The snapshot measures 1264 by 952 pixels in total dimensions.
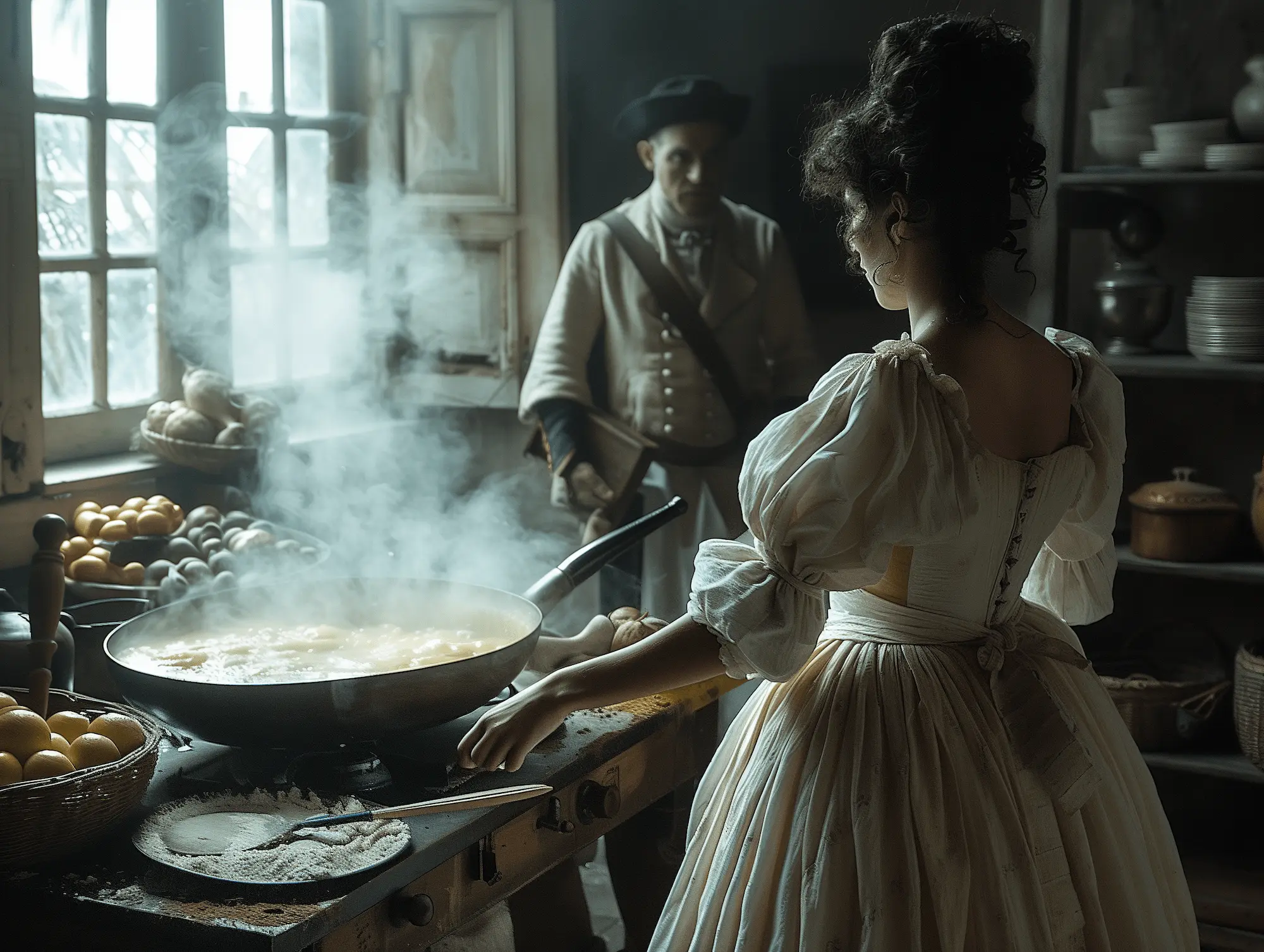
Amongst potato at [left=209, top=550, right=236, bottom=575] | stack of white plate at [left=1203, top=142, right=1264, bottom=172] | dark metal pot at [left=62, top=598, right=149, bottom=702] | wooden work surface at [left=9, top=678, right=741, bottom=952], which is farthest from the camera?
stack of white plate at [left=1203, top=142, right=1264, bottom=172]

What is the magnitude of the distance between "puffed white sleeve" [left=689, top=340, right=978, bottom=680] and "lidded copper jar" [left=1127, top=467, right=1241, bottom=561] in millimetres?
1999

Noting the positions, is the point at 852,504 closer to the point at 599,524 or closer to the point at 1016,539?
the point at 1016,539

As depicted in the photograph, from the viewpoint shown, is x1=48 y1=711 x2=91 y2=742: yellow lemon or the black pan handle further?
the black pan handle

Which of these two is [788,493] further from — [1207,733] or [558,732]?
[1207,733]

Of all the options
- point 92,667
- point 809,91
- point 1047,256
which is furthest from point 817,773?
point 809,91

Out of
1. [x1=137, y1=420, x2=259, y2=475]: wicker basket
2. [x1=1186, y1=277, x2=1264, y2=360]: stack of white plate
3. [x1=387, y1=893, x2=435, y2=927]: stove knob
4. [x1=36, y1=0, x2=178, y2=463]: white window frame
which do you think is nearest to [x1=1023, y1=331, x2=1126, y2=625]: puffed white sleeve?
[x1=387, y1=893, x2=435, y2=927]: stove knob

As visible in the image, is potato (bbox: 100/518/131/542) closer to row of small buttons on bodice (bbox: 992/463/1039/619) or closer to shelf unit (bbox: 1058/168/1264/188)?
row of small buttons on bodice (bbox: 992/463/1039/619)

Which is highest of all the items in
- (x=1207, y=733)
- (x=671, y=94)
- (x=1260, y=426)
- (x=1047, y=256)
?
(x=671, y=94)

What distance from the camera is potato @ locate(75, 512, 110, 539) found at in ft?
9.76

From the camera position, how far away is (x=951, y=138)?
1644 millimetres

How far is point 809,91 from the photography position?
420cm

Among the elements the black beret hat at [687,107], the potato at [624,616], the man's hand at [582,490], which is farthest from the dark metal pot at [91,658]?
the black beret hat at [687,107]

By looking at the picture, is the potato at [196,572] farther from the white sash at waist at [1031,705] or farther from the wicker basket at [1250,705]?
the wicker basket at [1250,705]

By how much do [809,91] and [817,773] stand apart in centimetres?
300
